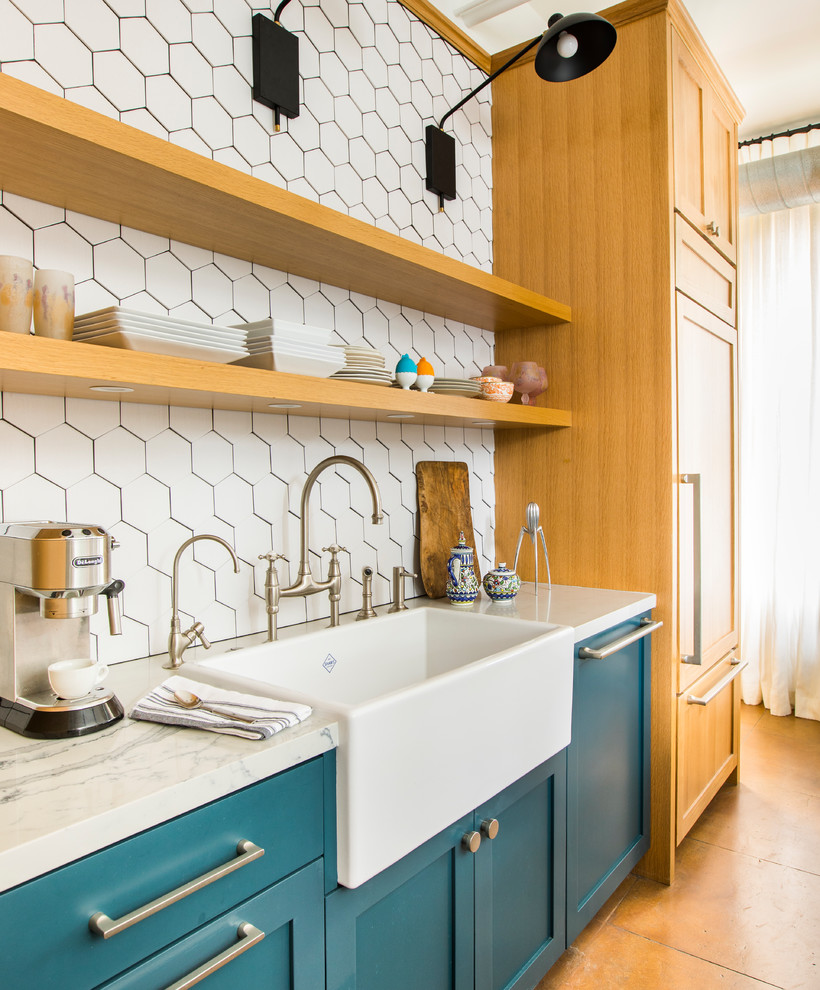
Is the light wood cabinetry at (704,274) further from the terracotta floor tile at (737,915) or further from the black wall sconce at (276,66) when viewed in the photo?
the terracotta floor tile at (737,915)

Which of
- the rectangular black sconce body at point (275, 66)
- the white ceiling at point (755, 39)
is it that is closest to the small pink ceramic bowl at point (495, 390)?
the rectangular black sconce body at point (275, 66)

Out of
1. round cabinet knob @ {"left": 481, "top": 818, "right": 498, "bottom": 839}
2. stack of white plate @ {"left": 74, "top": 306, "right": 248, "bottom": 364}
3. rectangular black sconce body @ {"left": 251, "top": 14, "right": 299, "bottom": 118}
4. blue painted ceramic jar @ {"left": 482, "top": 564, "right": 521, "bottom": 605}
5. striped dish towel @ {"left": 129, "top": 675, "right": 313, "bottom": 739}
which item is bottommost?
round cabinet knob @ {"left": 481, "top": 818, "right": 498, "bottom": 839}

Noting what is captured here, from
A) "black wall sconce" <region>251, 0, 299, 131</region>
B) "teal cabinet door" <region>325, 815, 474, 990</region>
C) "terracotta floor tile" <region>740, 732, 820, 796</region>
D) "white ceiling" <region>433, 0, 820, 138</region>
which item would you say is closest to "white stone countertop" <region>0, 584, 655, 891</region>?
"teal cabinet door" <region>325, 815, 474, 990</region>

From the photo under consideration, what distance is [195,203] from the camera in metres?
1.38

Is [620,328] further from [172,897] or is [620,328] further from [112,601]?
[172,897]

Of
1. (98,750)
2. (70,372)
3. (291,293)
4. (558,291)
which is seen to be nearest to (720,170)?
(558,291)

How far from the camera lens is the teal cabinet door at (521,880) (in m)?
1.42

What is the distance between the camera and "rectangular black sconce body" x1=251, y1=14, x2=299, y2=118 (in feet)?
5.63

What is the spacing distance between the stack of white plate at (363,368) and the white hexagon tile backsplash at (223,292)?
28 cm

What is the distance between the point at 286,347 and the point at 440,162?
1.26m

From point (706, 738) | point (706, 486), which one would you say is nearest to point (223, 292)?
point (706, 486)

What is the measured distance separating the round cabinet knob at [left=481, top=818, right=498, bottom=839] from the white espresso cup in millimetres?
779

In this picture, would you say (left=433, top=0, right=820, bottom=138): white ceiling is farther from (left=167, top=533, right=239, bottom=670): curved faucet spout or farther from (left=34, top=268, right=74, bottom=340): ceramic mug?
(left=167, top=533, right=239, bottom=670): curved faucet spout

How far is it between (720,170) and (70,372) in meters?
2.52
